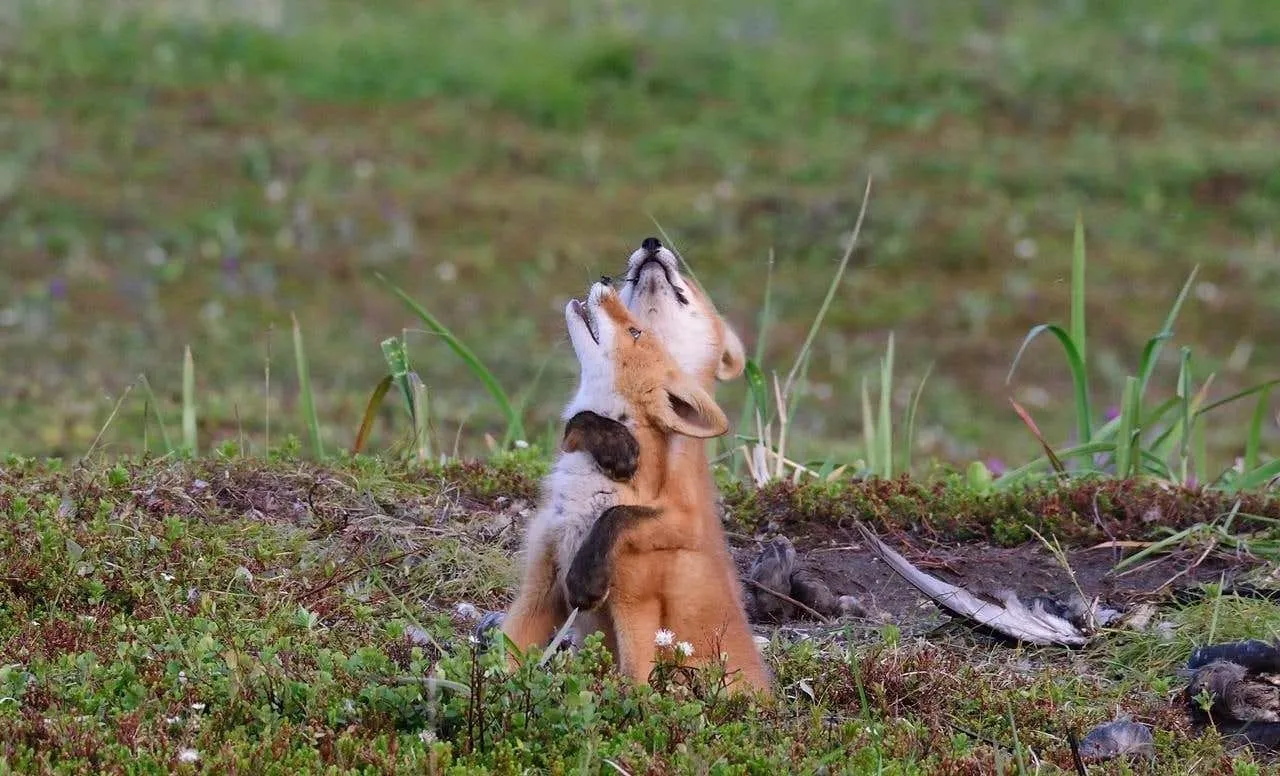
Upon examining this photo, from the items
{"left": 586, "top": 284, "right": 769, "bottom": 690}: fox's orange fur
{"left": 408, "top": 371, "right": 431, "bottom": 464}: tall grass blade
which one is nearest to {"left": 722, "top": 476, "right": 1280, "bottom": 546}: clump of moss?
{"left": 408, "top": 371, "right": 431, "bottom": 464}: tall grass blade

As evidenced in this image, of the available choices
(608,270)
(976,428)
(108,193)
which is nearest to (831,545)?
(976,428)

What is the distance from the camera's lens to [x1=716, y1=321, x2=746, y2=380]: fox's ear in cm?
554

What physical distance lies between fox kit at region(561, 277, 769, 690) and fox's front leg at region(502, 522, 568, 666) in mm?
76

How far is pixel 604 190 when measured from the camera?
1816cm

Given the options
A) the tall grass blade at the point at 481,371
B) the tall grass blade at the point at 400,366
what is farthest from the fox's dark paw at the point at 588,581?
the tall grass blade at the point at 481,371

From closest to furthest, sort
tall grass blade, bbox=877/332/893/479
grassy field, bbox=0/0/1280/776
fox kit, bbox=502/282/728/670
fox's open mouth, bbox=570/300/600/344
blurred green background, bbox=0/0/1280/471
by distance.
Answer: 1. grassy field, bbox=0/0/1280/776
2. fox kit, bbox=502/282/728/670
3. fox's open mouth, bbox=570/300/600/344
4. tall grass blade, bbox=877/332/893/479
5. blurred green background, bbox=0/0/1280/471

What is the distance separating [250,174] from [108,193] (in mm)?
1402

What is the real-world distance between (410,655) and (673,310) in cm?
134

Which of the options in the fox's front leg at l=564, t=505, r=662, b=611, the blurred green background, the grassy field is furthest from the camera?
the blurred green background

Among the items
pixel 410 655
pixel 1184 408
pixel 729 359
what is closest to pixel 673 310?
pixel 729 359

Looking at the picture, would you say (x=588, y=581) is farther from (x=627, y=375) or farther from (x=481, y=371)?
(x=481, y=371)

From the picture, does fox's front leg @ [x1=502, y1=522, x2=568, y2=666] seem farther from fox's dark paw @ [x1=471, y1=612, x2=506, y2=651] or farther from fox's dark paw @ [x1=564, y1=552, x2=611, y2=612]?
fox's dark paw @ [x1=564, y1=552, x2=611, y2=612]

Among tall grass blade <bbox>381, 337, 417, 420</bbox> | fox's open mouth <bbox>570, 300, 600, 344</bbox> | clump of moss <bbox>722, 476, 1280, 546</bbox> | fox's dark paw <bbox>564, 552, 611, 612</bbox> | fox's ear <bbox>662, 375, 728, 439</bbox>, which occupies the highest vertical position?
fox's open mouth <bbox>570, 300, 600, 344</bbox>

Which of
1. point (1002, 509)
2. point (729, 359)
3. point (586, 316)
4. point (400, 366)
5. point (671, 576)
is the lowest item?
point (1002, 509)
